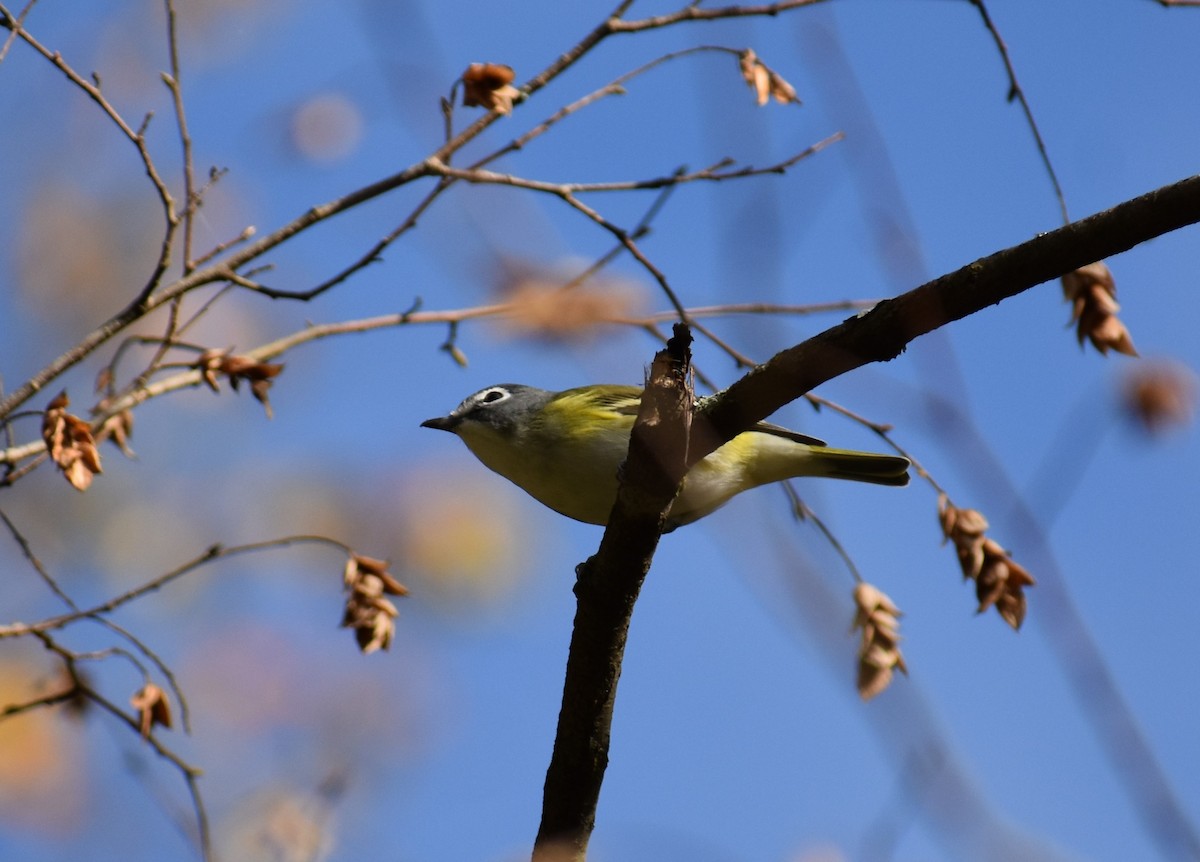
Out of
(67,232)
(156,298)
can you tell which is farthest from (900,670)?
(67,232)

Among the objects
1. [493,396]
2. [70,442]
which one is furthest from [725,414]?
[493,396]

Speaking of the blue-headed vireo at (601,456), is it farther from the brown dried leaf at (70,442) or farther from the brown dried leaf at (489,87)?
the brown dried leaf at (70,442)

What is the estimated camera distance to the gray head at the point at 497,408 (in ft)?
17.9

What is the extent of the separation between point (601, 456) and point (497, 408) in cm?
101

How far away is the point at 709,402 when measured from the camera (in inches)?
116

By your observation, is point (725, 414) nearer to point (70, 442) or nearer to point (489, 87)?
point (489, 87)

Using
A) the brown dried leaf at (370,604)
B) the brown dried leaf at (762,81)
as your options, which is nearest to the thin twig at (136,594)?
the brown dried leaf at (370,604)

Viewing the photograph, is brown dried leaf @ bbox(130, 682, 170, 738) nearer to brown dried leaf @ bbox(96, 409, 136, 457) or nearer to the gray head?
brown dried leaf @ bbox(96, 409, 136, 457)

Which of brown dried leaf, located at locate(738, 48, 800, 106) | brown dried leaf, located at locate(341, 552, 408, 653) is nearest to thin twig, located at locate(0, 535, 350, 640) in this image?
brown dried leaf, located at locate(341, 552, 408, 653)

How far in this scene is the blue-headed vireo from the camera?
15.9ft

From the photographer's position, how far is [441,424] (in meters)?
5.81

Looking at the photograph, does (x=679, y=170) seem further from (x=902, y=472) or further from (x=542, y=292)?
(x=902, y=472)

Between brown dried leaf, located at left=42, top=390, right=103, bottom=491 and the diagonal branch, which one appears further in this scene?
brown dried leaf, located at left=42, top=390, right=103, bottom=491

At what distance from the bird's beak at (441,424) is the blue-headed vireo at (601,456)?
9 cm
